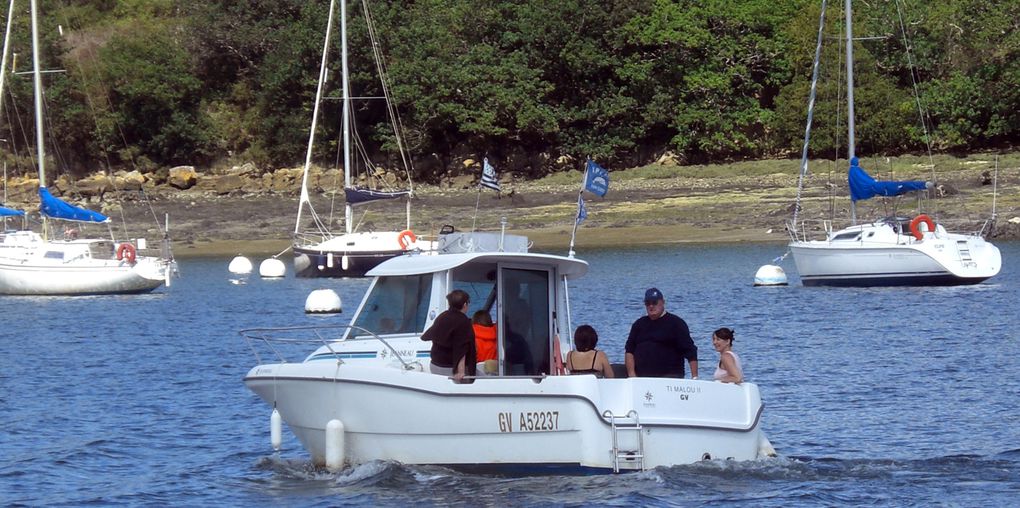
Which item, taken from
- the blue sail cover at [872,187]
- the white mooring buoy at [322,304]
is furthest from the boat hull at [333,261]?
the blue sail cover at [872,187]

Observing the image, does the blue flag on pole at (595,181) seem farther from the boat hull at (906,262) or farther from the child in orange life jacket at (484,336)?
the boat hull at (906,262)

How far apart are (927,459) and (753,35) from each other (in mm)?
50278

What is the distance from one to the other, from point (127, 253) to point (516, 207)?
19.2 m

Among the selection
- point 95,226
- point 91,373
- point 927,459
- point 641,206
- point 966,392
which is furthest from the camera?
point 95,226

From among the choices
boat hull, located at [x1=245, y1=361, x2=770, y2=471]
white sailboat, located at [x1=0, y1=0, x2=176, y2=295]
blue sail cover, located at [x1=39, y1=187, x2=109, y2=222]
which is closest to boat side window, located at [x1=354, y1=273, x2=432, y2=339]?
boat hull, located at [x1=245, y1=361, x2=770, y2=471]

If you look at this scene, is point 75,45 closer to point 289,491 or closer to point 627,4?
point 627,4

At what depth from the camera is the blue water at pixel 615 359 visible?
1518 cm

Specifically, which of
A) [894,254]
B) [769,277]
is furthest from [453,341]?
[769,277]

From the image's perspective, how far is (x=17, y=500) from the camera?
642 inches

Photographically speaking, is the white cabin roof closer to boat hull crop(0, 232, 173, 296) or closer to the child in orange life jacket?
the child in orange life jacket

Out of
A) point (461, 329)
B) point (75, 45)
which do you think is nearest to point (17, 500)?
point (461, 329)

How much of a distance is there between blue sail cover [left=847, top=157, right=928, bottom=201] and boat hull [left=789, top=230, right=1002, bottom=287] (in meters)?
1.55

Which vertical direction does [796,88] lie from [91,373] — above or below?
above

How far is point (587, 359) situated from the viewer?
15.1 meters
